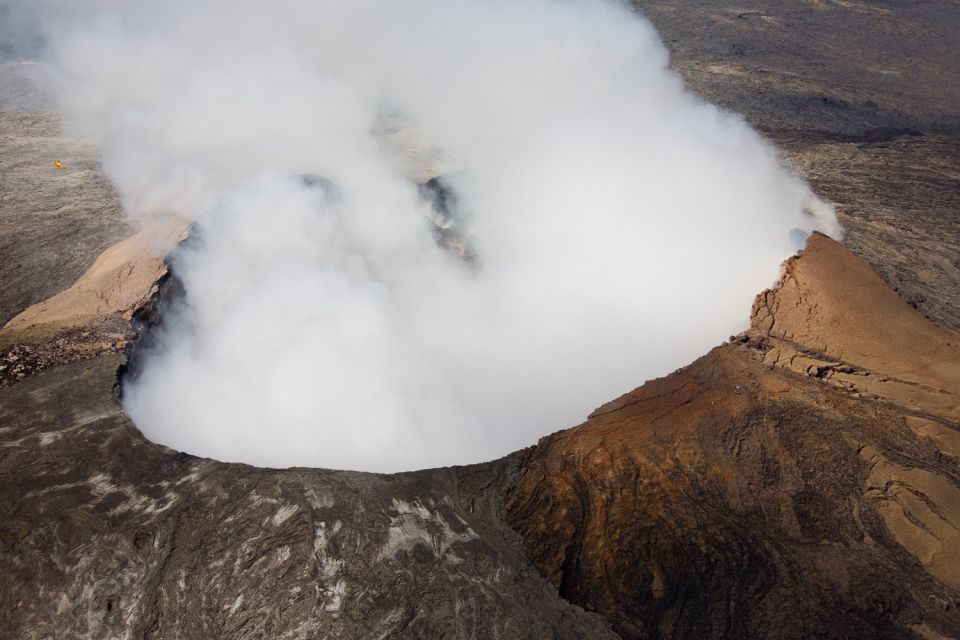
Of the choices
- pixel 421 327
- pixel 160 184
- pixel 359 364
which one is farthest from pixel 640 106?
pixel 160 184

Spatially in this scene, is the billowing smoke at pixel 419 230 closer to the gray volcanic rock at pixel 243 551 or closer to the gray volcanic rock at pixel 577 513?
the gray volcanic rock at pixel 577 513

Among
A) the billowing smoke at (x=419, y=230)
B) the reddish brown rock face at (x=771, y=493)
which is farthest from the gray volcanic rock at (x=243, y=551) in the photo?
the billowing smoke at (x=419, y=230)

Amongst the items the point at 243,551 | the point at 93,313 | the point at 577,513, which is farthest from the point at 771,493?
the point at 93,313

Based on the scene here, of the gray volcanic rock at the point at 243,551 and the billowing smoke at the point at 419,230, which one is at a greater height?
the billowing smoke at the point at 419,230

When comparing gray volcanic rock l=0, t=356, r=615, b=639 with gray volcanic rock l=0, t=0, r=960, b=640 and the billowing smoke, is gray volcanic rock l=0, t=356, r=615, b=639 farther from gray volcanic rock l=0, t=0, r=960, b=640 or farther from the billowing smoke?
the billowing smoke

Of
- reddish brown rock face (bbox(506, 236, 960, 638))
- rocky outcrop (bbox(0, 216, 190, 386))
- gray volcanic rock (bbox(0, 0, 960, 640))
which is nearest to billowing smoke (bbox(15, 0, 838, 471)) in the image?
rocky outcrop (bbox(0, 216, 190, 386))
